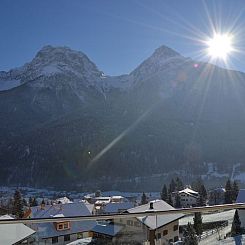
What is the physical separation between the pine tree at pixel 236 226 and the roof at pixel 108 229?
2.91ft

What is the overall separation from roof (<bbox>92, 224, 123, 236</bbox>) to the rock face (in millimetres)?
74668

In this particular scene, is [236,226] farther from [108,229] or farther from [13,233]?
[13,233]

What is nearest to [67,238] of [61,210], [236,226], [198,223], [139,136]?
[198,223]

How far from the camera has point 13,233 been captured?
8.14 feet

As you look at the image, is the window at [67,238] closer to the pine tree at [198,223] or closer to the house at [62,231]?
the house at [62,231]

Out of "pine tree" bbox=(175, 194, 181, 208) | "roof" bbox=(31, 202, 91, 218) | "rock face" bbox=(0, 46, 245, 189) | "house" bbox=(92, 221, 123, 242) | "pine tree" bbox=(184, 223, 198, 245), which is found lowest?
"pine tree" bbox=(184, 223, 198, 245)

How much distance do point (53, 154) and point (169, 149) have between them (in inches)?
1150

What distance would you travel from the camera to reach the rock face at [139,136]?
3565 inches

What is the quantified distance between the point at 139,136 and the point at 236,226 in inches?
4139

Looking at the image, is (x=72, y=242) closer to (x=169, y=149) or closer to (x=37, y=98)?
(x=169, y=149)

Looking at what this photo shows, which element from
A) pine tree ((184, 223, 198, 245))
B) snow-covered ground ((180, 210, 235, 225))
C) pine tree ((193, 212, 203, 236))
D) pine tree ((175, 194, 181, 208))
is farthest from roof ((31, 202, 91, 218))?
pine tree ((175, 194, 181, 208))

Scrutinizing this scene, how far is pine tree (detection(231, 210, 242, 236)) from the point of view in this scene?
2.95 meters

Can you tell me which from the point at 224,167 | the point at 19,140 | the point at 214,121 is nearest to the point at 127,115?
the point at 214,121

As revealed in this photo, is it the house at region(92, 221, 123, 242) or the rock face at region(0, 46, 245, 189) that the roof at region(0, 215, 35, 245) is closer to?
the house at region(92, 221, 123, 242)
